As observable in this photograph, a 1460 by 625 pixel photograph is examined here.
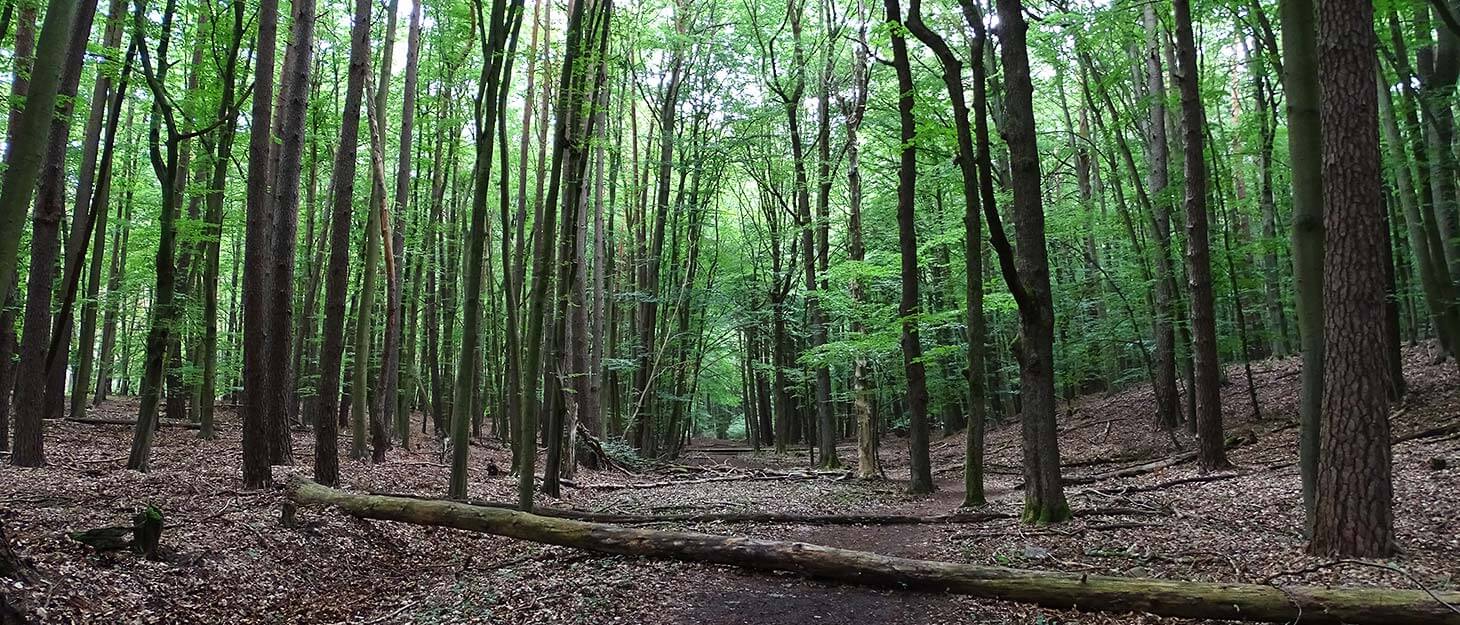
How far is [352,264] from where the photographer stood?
22094mm

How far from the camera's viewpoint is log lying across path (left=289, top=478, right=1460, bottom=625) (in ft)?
14.2

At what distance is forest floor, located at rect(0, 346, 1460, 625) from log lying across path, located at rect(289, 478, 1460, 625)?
11cm

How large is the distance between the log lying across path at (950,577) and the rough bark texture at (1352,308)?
1237mm

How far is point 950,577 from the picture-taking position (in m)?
5.61

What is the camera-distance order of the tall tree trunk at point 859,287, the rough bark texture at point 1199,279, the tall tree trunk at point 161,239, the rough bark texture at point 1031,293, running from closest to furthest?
1. the rough bark texture at point 1031,293
2. the tall tree trunk at point 161,239
3. the rough bark texture at point 1199,279
4. the tall tree trunk at point 859,287

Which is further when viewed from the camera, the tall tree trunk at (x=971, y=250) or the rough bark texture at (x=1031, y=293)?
the tall tree trunk at (x=971, y=250)

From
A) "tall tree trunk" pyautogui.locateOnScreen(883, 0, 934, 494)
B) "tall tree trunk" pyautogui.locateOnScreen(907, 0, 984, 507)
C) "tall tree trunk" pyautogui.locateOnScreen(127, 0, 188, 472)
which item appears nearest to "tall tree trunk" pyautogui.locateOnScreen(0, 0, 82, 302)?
"tall tree trunk" pyautogui.locateOnScreen(127, 0, 188, 472)

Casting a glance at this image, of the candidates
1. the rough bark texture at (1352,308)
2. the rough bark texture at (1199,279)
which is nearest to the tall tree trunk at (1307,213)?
the rough bark texture at (1352,308)

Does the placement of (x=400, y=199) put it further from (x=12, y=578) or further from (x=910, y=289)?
(x=12, y=578)

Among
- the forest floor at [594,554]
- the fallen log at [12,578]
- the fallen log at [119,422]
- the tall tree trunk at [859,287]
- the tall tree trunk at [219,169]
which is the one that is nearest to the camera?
the fallen log at [12,578]

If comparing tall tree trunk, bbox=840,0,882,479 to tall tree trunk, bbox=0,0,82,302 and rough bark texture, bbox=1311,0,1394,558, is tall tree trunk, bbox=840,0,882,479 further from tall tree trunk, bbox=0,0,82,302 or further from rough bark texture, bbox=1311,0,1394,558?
tall tree trunk, bbox=0,0,82,302

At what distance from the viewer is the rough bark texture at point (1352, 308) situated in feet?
17.7

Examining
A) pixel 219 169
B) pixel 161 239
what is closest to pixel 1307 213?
pixel 161 239

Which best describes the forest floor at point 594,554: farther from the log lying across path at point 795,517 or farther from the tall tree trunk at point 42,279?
the tall tree trunk at point 42,279
